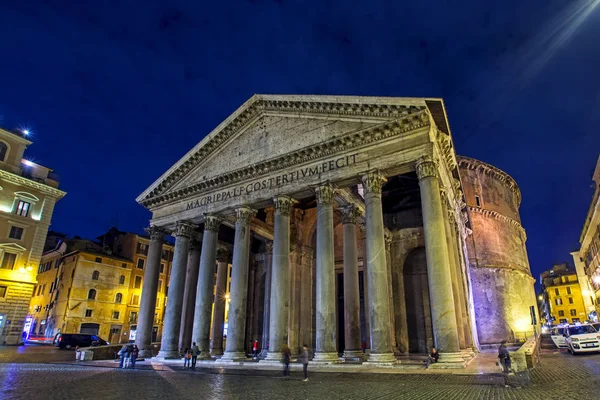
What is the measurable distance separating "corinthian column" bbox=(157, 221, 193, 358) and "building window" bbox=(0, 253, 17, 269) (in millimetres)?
16137

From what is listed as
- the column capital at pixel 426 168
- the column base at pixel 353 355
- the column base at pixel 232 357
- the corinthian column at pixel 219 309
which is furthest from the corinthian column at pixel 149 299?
the column capital at pixel 426 168

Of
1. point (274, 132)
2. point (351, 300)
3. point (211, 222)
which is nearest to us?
point (351, 300)

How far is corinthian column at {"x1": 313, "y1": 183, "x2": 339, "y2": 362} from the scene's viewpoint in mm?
12789

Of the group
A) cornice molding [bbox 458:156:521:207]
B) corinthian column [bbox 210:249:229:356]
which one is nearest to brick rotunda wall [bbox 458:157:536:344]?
cornice molding [bbox 458:156:521:207]

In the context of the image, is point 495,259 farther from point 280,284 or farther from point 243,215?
point 243,215

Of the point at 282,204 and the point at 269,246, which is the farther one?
the point at 269,246

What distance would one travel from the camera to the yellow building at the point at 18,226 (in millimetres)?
25891

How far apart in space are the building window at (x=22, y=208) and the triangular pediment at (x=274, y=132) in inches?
536

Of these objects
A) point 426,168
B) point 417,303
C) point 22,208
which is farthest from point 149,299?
point 22,208

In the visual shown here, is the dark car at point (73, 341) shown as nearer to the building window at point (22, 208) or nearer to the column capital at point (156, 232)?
the building window at point (22, 208)

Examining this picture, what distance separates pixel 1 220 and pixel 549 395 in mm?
32226

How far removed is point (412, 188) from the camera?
18.9 metres

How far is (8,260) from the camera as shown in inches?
1037

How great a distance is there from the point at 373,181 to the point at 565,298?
6790 centimetres
